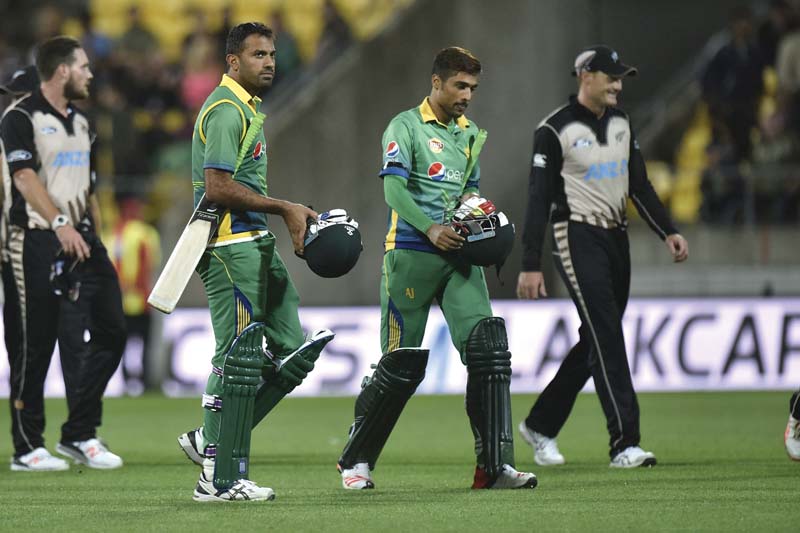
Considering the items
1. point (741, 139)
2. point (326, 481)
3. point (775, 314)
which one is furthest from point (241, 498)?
point (741, 139)

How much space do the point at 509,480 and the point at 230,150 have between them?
2.26m

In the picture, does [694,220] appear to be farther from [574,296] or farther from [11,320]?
[11,320]

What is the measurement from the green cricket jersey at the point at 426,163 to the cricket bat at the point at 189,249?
873mm

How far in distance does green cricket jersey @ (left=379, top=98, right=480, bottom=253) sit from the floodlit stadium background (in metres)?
7.33

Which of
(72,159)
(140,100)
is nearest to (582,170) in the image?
(72,159)

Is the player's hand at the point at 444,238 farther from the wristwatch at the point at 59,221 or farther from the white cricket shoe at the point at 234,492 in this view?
the wristwatch at the point at 59,221

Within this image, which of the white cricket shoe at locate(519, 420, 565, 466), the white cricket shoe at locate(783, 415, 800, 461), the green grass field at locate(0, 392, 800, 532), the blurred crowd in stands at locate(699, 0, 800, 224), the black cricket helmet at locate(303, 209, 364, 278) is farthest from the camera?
the blurred crowd in stands at locate(699, 0, 800, 224)

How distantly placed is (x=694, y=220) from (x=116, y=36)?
9969 millimetres

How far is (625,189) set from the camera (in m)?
9.16

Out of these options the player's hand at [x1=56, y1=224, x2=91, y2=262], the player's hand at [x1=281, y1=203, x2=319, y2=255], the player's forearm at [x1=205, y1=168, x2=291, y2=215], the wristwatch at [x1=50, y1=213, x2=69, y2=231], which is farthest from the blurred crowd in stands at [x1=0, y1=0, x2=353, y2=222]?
the player's hand at [x1=281, y1=203, x2=319, y2=255]

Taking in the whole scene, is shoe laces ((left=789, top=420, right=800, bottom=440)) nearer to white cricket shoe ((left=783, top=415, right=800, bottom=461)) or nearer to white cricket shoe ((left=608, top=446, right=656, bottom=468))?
white cricket shoe ((left=783, top=415, right=800, bottom=461))

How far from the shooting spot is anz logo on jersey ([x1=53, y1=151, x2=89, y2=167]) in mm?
9398

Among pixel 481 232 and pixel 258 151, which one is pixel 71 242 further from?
pixel 481 232

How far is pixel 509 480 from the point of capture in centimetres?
761
